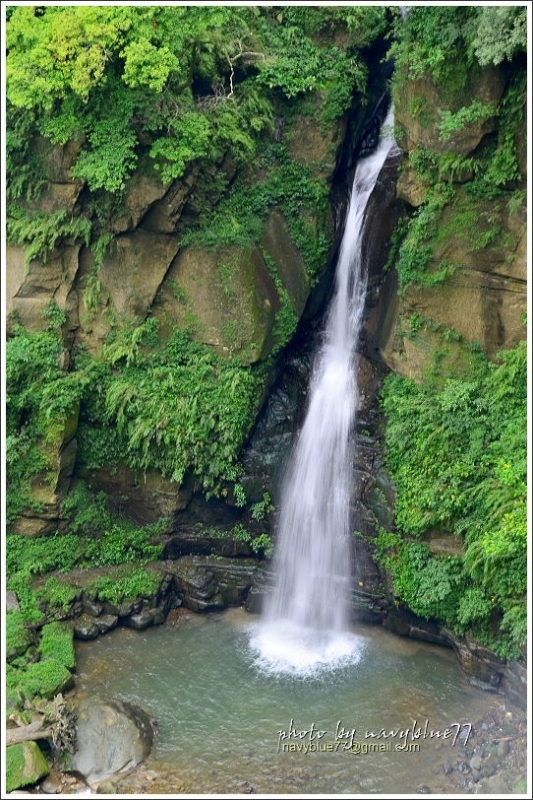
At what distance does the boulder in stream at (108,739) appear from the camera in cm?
955

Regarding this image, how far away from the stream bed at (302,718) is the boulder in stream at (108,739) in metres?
0.24

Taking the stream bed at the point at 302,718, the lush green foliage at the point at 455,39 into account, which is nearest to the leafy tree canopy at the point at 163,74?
the lush green foliage at the point at 455,39

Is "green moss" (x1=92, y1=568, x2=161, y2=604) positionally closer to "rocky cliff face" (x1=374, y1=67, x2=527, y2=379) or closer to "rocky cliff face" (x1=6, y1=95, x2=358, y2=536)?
"rocky cliff face" (x1=6, y1=95, x2=358, y2=536)

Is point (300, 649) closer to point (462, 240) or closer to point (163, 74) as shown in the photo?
point (462, 240)

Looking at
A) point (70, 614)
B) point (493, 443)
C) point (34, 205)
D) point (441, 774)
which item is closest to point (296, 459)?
point (493, 443)

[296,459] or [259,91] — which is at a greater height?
[259,91]

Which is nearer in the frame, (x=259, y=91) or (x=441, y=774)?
(x=441, y=774)

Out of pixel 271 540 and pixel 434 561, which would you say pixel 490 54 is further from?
pixel 271 540

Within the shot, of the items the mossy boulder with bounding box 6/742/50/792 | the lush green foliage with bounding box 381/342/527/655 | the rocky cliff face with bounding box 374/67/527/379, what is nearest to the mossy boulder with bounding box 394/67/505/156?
the rocky cliff face with bounding box 374/67/527/379

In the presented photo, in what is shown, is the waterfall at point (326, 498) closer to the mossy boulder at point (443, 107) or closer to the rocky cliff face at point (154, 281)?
the rocky cliff face at point (154, 281)

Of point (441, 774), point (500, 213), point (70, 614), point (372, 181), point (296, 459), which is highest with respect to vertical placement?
point (372, 181)

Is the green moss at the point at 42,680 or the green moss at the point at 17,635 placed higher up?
the green moss at the point at 17,635

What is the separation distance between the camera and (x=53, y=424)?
12570 millimetres

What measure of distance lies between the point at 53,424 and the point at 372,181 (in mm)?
8160
